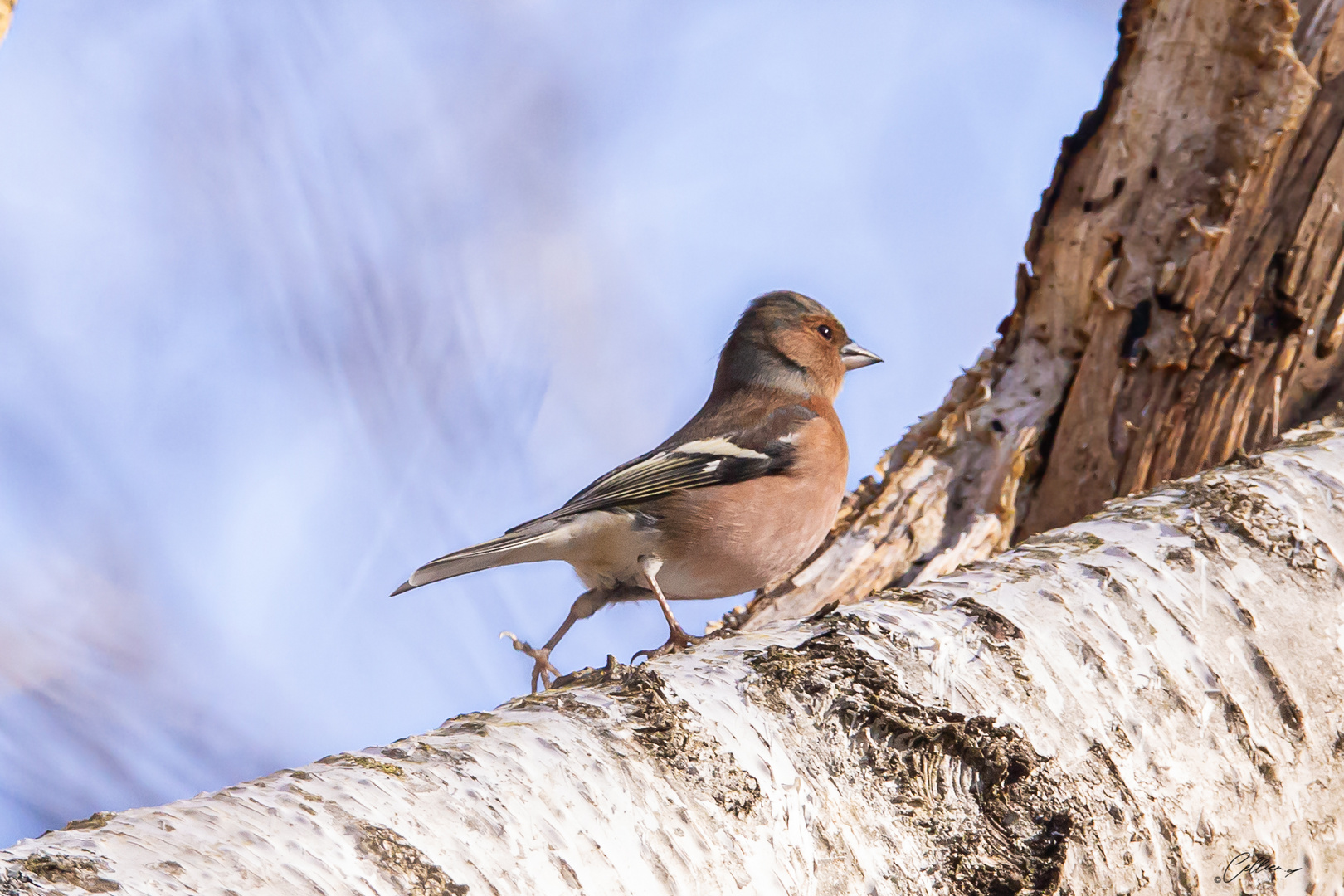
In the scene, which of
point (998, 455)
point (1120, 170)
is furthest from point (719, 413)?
point (1120, 170)

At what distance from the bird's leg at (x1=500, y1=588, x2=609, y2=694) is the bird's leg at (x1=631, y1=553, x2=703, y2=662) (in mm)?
235

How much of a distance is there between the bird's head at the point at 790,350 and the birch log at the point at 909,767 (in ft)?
6.96

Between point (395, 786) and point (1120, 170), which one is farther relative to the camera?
point (1120, 170)

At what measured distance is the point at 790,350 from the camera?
5.30 m

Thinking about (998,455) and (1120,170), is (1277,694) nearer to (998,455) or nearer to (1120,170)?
(998,455)

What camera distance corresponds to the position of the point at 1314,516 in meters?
3.38

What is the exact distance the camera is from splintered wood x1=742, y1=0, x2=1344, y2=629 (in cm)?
476

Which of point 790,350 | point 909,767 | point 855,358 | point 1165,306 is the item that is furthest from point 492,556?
point 1165,306

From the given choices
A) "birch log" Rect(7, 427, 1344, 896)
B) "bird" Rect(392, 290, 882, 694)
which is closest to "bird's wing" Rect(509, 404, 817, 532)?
"bird" Rect(392, 290, 882, 694)

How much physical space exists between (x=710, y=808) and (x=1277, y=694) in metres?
1.75

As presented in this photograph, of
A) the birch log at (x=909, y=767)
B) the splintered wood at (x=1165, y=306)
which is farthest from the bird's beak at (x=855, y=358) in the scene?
the birch log at (x=909, y=767)

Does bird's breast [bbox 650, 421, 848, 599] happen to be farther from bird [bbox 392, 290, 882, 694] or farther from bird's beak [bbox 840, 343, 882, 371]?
bird's beak [bbox 840, 343, 882, 371]

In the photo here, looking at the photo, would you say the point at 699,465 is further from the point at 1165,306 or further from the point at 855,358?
the point at 1165,306

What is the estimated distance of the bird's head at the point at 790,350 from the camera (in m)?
5.28
